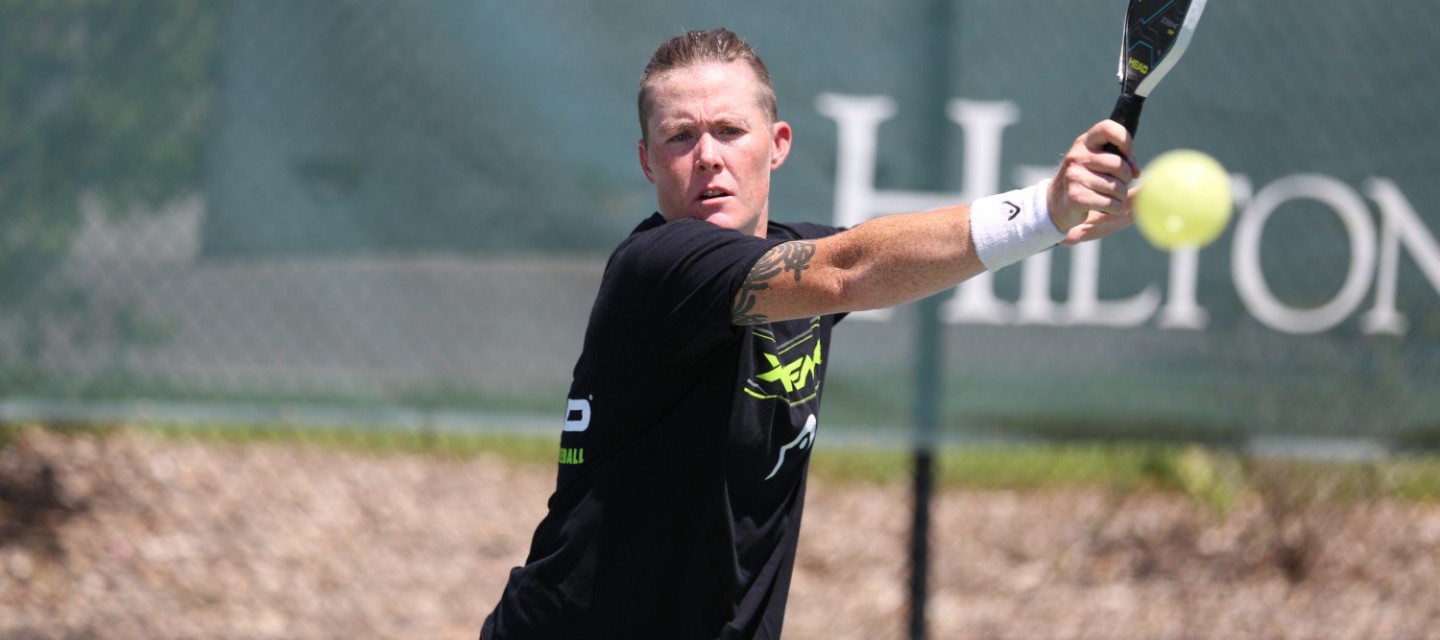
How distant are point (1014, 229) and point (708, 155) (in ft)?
2.12

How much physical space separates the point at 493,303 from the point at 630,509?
2.46 meters

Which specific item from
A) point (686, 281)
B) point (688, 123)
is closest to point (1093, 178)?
point (686, 281)

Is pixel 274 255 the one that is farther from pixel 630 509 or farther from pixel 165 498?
pixel 630 509

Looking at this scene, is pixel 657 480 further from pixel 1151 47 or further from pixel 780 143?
pixel 1151 47

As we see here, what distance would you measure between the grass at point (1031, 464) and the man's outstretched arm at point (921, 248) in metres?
3.40

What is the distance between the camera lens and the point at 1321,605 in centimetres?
569

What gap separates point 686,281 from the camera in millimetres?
2508

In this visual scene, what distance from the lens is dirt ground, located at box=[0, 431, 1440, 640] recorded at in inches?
216

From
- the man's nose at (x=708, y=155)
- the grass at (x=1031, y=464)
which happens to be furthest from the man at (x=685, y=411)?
the grass at (x=1031, y=464)

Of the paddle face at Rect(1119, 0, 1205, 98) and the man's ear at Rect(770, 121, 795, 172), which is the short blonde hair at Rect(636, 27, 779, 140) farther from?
the paddle face at Rect(1119, 0, 1205, 98)

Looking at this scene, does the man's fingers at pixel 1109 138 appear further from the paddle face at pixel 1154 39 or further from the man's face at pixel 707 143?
the man's face at pixel 707 143

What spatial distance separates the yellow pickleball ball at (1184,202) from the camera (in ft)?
7.39

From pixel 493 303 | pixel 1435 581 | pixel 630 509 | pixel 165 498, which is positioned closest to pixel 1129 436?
pixel 1435 581

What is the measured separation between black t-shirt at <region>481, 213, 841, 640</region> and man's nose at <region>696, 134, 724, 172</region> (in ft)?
0.51
